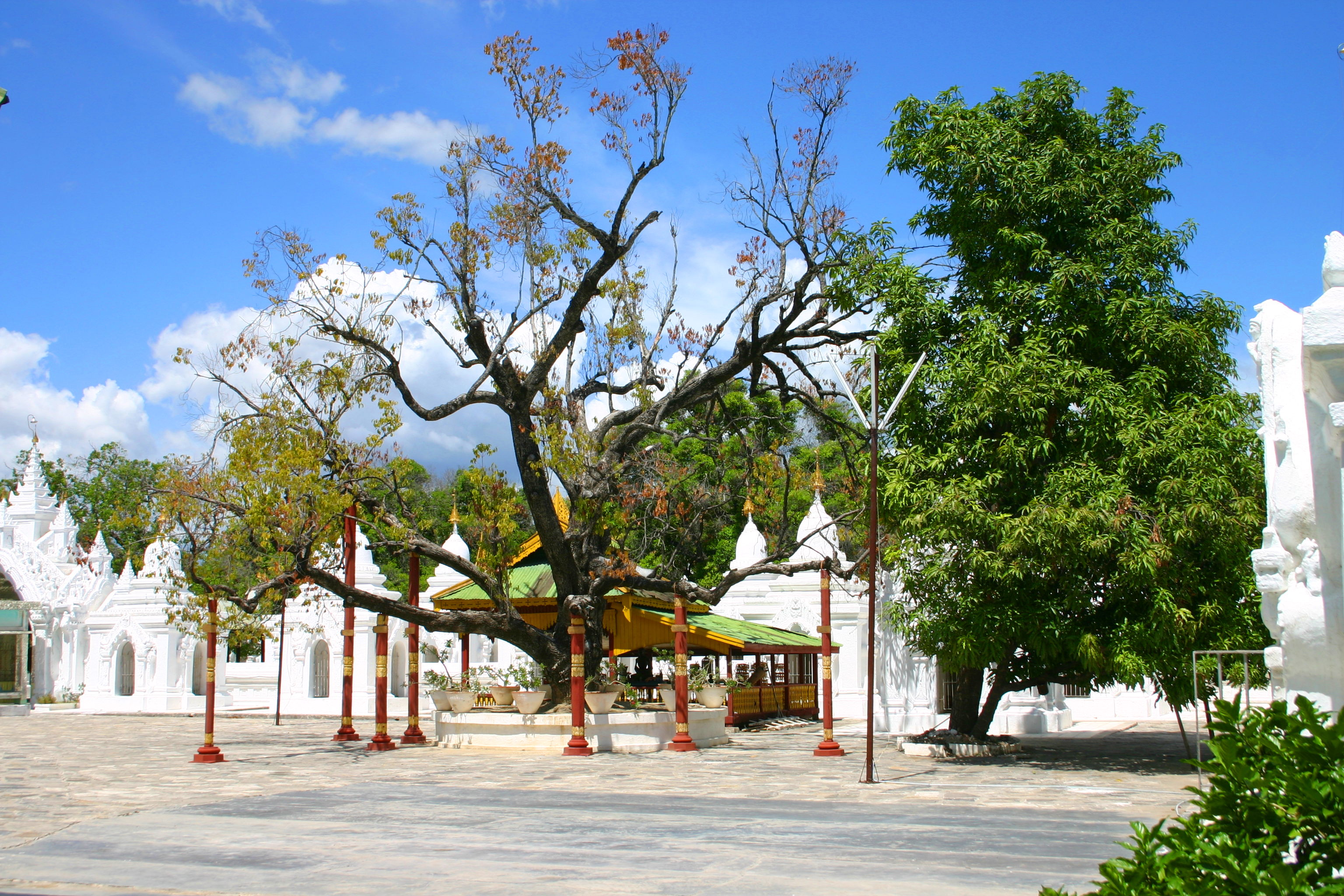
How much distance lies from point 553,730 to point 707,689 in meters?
3.99

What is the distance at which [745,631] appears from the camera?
24188mm

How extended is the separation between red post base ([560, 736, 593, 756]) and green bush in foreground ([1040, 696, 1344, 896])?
13604 mm

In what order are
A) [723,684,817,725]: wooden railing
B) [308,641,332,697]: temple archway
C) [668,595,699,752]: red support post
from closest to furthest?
1. [668,595,699,752]: red support post
2. [723,684,817,725]: wooden railing
3. [308,641,332,697]: temple archway

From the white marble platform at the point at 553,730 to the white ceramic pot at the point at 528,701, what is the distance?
14cm

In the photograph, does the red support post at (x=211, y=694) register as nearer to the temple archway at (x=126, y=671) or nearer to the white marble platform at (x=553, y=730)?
the white marble platform at (x=553, y=730)

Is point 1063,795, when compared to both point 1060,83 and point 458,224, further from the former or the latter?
point 458,224

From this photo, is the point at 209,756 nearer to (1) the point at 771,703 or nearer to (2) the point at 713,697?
(2) the point at 713,697

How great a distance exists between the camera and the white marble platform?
59.8 ft

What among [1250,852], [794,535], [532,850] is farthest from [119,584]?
[1250,852]

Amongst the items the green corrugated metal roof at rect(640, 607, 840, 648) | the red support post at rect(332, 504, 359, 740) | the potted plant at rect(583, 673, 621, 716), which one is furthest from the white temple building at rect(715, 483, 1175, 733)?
the red support post at rect(332, 504, 359, 740)

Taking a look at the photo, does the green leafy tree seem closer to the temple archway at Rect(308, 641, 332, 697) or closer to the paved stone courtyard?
the paved stone courtyard

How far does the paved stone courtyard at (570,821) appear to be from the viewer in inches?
293

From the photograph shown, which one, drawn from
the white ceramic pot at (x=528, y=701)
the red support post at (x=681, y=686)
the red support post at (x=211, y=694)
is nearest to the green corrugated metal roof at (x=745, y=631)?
the red support post at (x=681, y=686)

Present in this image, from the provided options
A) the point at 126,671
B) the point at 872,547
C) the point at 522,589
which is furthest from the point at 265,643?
the point at 872,547
